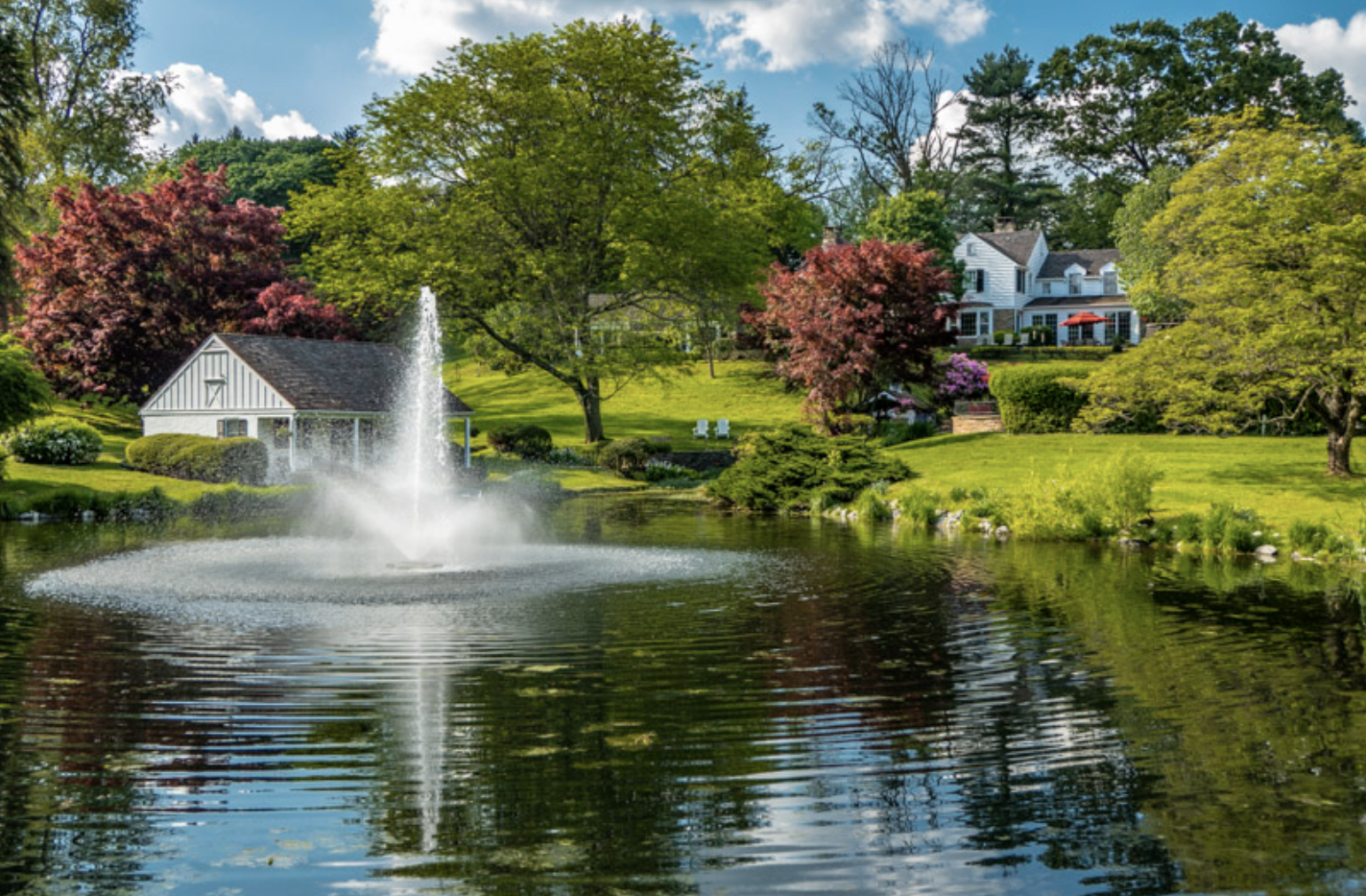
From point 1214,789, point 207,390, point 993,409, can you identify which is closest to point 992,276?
point 993,409

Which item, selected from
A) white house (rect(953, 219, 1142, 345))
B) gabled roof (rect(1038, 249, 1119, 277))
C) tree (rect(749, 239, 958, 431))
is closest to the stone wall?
tree (rect(749, 239, 958, 431))

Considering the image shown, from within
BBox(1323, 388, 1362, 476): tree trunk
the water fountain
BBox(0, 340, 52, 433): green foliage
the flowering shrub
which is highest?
the flowering shrub

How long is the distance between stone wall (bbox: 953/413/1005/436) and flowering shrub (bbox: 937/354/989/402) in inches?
310

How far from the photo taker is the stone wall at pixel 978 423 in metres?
40.2

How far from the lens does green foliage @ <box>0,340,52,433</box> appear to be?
95.1 feet

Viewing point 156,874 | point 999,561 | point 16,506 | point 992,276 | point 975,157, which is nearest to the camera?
point 156,874

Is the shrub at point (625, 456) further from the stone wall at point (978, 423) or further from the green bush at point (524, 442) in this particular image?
the stone wall at point (978, 423)

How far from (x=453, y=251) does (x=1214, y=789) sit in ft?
125


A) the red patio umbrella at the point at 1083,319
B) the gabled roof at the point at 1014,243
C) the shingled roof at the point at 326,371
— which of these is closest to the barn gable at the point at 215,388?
the shingled roof at the point at 326,371

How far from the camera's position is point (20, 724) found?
810 centimetres

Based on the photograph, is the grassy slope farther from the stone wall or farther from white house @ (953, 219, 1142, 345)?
white house @ (953, 219, 1142, 345)

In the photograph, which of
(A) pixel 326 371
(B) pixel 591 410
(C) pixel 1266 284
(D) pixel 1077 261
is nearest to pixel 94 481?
(A) pixel 326 371

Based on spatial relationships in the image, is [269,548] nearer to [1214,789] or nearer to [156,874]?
[156,874]

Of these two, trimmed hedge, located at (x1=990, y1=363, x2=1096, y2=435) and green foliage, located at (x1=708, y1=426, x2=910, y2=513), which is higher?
trimmed hedge, located at (x1=990, y1=363, x2=1096, y2=435)
